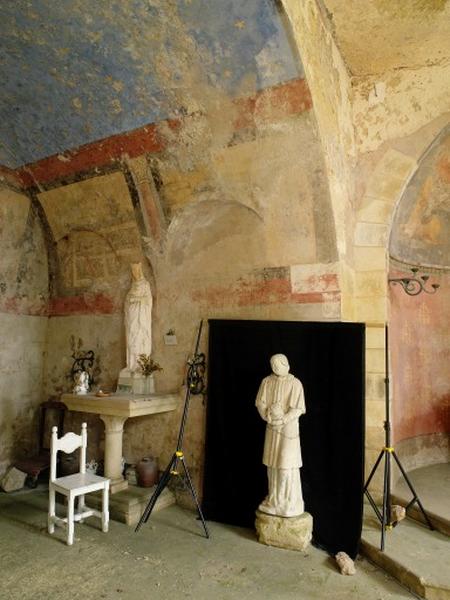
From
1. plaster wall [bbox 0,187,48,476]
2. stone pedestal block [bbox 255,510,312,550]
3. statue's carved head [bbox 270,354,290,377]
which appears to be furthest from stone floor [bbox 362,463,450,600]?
plaster wall [bbox 0,187,48,476]

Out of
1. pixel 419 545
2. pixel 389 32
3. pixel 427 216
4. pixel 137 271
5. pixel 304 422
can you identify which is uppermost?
pixel 389 32

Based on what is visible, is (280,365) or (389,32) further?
(389,32)

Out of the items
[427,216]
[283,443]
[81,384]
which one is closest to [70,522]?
[81,384]

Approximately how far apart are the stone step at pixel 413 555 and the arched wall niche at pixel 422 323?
1.77m

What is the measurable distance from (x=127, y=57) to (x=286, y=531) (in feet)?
16.2

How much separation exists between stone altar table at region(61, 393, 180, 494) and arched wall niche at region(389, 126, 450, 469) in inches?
128

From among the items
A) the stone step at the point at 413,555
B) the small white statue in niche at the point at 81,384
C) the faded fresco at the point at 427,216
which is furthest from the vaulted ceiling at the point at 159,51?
the stone step at the point at 413,555

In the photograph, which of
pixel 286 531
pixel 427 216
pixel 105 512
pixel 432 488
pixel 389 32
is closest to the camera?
pixel 286 531

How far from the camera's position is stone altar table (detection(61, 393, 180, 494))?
490 cm

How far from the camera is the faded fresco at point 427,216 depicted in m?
5.66

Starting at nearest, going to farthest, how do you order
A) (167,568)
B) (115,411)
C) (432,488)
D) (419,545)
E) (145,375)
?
1. (167,568)
2. (419,545)
3. (115,411)
4. (432,488)
5. (145,375)

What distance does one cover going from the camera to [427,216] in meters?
6.19

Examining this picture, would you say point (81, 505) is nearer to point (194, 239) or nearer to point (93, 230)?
point (194, 239)

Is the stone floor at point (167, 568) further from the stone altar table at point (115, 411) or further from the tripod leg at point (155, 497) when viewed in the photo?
the stone altar table at point (115, 411)
